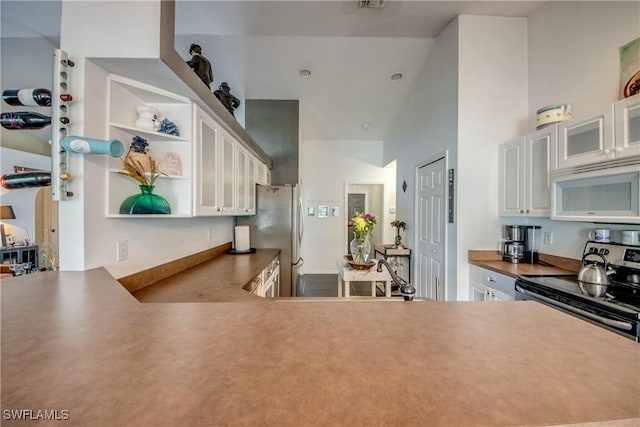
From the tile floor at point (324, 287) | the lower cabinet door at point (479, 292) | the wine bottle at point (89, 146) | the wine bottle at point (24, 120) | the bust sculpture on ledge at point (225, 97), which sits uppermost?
the bust sculpture on ledge at point (225, 97)

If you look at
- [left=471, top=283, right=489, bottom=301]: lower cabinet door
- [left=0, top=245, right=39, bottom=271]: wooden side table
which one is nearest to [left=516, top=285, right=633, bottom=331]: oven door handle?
[left=471, top=283, right=489, bottom=301]: lower cabinet door

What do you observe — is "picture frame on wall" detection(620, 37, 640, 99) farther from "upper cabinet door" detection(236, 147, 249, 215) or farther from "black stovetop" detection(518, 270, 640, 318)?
"upper cabinet door" detection(236, 147, 249, 215)

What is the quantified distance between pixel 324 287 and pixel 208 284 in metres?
3.38

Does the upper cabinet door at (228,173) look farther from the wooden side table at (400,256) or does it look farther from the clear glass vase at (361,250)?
the wooden side table at (400,256)

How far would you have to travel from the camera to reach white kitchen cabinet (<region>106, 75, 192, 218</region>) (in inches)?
57.2

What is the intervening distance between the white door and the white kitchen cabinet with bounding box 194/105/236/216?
237 centimetres

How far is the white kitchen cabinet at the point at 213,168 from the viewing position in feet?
5.87

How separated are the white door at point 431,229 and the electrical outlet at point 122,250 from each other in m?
2.96

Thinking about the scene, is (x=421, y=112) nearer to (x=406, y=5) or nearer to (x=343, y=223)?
(x=406, y=5)

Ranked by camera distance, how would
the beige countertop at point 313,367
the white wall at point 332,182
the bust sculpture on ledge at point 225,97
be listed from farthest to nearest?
the white wall at point 332,182 < the bust sculpture on ledge at point 225,97 < the beige countertop at point 313,367

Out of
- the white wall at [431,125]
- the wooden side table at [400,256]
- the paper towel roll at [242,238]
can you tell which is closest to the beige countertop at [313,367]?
the white wall at [431,125]

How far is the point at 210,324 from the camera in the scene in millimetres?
A: 696

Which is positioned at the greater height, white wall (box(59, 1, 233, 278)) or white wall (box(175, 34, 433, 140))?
white wall (box(175, 34, 433, 140))

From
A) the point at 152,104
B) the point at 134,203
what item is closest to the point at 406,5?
the point at 152,104
